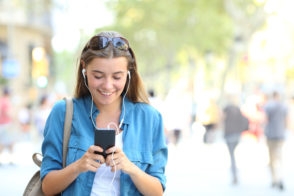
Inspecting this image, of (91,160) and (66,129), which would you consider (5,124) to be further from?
(91,160)

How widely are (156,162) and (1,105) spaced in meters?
11.6

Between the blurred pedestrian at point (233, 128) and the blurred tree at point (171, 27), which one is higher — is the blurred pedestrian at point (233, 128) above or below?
below

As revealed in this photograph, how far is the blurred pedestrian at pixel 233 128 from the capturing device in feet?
37.7

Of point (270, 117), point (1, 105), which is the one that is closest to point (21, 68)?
point (1, 105)

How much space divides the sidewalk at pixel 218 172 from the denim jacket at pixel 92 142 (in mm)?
6991

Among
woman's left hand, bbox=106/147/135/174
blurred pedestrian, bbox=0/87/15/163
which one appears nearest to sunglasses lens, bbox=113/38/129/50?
woman's left hand, bbox=106/147/135/174

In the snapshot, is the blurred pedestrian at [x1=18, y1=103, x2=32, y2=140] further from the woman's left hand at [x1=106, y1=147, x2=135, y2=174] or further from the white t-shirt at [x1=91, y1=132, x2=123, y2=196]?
the woman's left hand at [x1=106, y1=147, x2=135, y2=174]

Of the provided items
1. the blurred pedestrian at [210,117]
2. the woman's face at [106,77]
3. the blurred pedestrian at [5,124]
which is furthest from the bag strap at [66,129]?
the blurred pedestrian at [210,117]

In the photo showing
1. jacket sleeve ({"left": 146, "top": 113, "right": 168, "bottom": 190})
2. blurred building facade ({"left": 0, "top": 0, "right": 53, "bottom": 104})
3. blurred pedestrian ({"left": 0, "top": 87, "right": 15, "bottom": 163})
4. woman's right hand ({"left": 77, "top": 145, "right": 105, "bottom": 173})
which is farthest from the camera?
blurred building facade ({"left": 0, "top": 0, "right": 53, "bottom": 104})

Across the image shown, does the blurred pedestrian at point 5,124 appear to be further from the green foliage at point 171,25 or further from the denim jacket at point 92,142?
the green foliage at point 171,25

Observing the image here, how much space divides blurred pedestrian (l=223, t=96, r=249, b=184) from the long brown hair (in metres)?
8.52

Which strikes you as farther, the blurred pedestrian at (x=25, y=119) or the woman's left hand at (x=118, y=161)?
the blurred pedestrian at (x=25, y=119)

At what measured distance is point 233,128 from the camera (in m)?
11.5

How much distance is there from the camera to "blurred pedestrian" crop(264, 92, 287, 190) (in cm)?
1099
